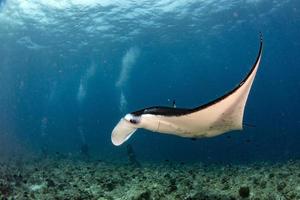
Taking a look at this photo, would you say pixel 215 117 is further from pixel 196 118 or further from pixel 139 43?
pixel 139 43

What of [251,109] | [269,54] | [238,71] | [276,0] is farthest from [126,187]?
[251,109]

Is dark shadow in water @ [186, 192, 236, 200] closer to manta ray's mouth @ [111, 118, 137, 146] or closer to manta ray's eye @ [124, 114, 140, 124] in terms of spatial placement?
manta ray's mouth @ [111, 118, 137, 146]

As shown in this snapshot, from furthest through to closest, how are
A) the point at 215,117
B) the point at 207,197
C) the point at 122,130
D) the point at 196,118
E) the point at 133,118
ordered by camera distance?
the point at 207,197 < the point at 122,130 < the point at 133,118 < the point at 215,117 < the point at 196,118

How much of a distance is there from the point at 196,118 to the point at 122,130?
3.89 ft

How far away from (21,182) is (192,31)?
100 ft

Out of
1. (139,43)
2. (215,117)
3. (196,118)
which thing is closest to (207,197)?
(215,117)

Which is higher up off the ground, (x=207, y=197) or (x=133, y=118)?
(x=133, y=118)

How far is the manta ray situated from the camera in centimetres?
485

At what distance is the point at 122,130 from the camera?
5.59 m

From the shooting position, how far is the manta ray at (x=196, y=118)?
485 centimetres

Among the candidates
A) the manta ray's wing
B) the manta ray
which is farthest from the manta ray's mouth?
the manta ray's wing

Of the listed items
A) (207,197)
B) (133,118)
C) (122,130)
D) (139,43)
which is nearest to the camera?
(133,118)

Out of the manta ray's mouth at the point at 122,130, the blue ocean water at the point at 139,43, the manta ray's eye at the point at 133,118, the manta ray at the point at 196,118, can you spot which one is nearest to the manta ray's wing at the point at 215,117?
the manta ray at the point at 196,118

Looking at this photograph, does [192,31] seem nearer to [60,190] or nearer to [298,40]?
[298,40]
